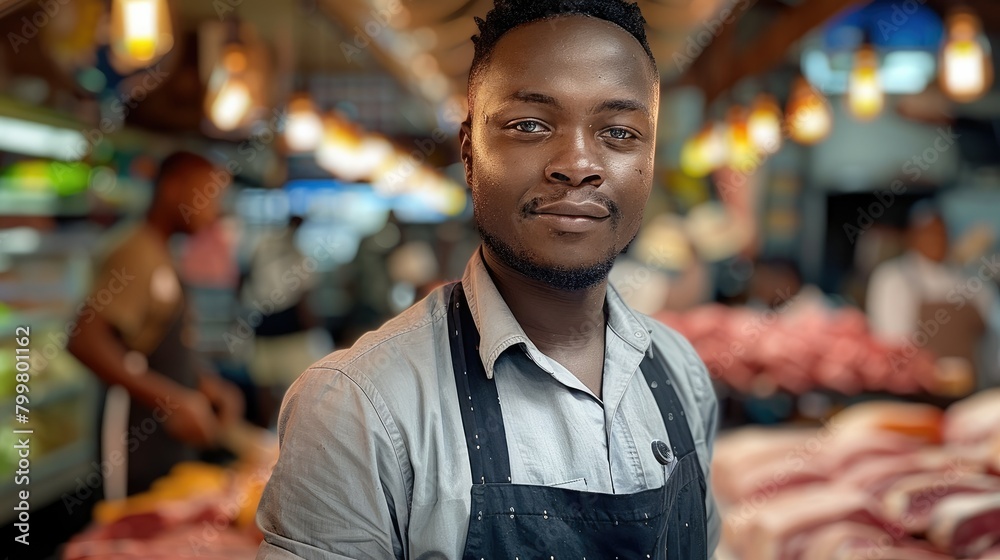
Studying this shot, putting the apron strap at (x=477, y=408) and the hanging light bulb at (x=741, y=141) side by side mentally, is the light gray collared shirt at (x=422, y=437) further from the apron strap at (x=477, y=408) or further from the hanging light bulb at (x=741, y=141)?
the hanging light bulb at (x=741, y=141)

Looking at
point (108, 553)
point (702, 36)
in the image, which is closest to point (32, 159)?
point (108, 553)

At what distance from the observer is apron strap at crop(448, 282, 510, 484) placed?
1174mm

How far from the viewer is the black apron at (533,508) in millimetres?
1164

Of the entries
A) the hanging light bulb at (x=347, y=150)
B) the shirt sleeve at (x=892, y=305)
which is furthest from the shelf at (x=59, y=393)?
the shirt sleeve at (x=892, y=305)

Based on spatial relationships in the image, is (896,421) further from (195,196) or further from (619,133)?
(619,133)

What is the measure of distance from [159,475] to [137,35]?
186 cm

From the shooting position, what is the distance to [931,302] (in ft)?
18.9

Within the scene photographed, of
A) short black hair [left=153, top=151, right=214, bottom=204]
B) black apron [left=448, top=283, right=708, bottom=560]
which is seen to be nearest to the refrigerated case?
short black hair [left=153, top=151, right=214, bottom=204]

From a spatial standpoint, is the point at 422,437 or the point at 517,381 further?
the point at 517,381

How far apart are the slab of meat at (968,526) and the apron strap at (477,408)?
1757mm

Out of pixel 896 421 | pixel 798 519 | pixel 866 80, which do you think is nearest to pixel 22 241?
pixel 798 519

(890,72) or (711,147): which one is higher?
(890,72)

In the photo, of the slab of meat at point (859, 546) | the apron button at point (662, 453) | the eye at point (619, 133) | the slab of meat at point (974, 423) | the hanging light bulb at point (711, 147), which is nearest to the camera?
the eye at point (619, 133)

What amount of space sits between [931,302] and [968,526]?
12.2 ft
